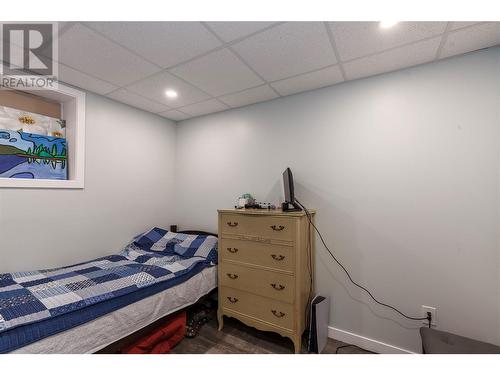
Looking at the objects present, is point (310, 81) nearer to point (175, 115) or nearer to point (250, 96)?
point (250, 96)

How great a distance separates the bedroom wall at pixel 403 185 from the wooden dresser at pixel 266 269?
0.42m

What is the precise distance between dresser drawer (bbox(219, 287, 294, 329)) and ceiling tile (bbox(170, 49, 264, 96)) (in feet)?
6.40

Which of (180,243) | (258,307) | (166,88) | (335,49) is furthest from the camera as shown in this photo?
(180,243)

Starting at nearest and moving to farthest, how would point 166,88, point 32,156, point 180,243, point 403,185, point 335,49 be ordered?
point 335,49
point 403,185
point 32,156
point 166,88
point 180,243

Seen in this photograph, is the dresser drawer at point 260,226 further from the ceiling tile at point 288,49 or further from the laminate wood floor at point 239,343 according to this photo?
the ceiling tile at point 288,49

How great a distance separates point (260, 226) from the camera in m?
1.97

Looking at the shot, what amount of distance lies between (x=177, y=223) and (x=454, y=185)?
10.1 ft

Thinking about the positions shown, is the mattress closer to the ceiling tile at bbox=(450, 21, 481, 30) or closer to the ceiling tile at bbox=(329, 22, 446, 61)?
the ceiling tile at bbox=(329, 22, 446, 61)

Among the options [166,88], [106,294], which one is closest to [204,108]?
[166,88]

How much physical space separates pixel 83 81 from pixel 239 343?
283 centimetres

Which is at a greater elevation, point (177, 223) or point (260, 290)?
point (177, 223)

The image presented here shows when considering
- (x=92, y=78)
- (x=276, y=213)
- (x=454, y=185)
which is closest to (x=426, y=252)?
(x=454, y=185)

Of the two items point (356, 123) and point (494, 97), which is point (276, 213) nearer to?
point (356, 123)
